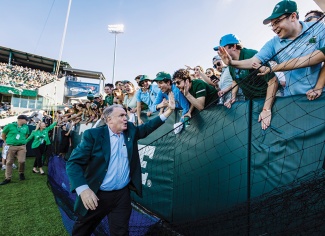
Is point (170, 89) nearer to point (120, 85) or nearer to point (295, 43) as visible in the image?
point (295, 43)

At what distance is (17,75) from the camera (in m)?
35.1

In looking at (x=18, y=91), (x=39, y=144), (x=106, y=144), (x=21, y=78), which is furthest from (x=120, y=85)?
(x=21, y=78)

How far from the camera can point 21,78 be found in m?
35.2

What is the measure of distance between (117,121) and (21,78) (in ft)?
128

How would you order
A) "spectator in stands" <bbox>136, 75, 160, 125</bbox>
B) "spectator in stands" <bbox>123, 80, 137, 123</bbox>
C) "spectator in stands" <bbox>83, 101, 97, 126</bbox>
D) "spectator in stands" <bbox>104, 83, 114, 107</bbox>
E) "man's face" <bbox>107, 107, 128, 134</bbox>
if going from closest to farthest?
"man's face" <bbox>107, 107, 128, 134</bbox> → "spectator in stands" <bbox>136, 75, 160, 125</bbox> → "spectator in stands" <bbox>123, 80, 137, 123</bbox> → "spectator in stands" <bbox>104, 83, 114, 107</bbox> → "spectator in stands" <bbox>83, 101, 97, 126</bbox>

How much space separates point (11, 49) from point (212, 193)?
45.8 m

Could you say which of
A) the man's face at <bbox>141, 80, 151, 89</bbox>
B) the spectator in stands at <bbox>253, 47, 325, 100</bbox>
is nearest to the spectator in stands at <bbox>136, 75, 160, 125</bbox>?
the man's face at <bbox>141, 80, 151, 89</bbox>

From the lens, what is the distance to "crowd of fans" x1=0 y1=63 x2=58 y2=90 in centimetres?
3293

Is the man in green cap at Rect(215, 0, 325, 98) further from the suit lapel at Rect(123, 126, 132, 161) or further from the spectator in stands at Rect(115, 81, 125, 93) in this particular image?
the spectator in stands at Rect(115, 81, 125, 93)

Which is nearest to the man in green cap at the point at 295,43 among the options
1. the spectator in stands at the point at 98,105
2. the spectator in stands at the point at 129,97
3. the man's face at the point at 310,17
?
the man's face at the point at 310,17

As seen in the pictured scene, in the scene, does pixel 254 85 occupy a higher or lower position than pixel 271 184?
higher

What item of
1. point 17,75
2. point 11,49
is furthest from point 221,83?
point 11,49

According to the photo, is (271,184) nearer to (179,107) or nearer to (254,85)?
(254,85)

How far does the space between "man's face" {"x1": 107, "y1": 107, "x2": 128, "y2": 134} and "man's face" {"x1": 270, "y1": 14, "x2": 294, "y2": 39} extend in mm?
1911
